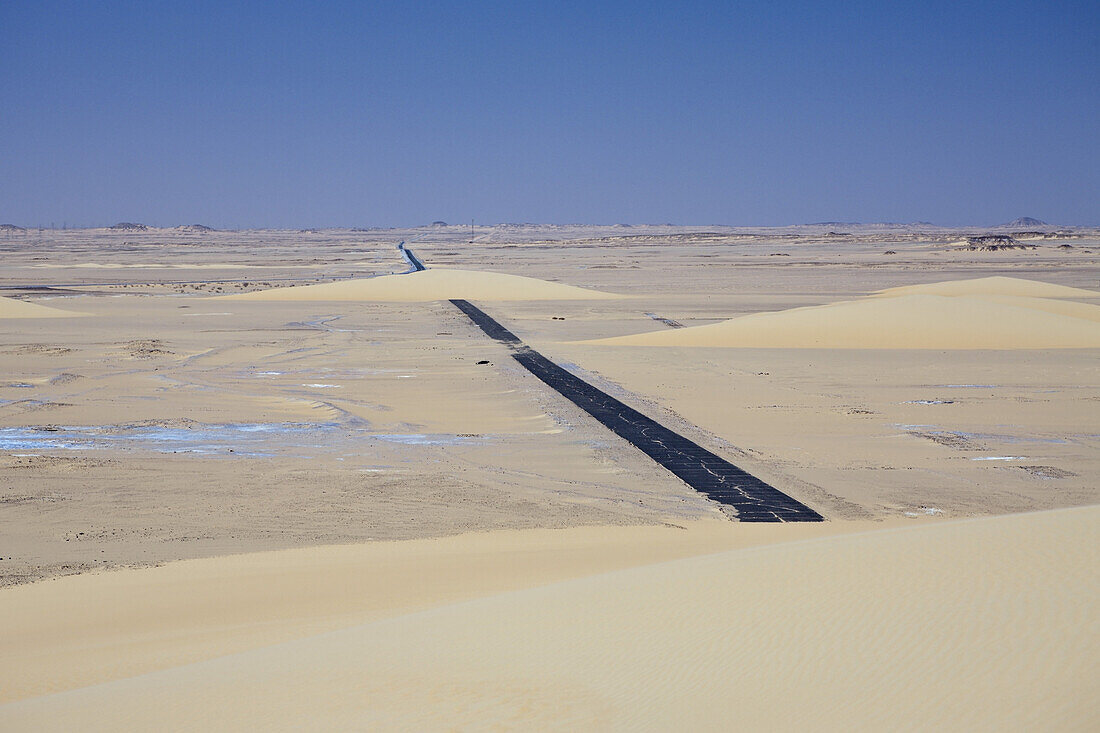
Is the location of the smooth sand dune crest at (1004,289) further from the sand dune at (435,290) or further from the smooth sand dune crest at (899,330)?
the sand dune at (435,290)

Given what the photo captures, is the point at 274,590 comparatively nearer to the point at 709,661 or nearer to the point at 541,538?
the point at 541,538

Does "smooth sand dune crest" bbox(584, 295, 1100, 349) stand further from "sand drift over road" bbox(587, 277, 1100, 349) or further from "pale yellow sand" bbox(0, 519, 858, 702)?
"pale yellow sand" bbox(0, 519, 858, 702)

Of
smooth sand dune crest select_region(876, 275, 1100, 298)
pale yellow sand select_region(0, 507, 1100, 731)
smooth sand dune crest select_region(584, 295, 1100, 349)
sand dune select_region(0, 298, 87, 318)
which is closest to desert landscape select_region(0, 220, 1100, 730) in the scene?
pale yellow sand select_region(0, 507, 1100, 731)

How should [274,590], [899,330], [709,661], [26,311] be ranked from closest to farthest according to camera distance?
[709,661] → [274,590] → [899,330] → [26,311]

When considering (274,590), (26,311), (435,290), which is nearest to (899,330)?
(274,590)

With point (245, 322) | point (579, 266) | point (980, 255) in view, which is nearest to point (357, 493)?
point (245, 322)

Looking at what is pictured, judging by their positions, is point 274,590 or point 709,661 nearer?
point 709,661

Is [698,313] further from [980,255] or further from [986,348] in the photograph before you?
[980,255]
